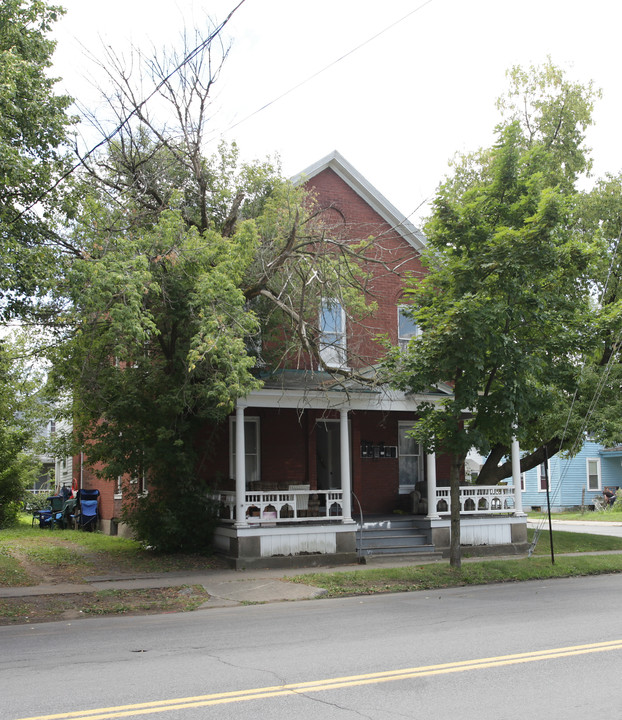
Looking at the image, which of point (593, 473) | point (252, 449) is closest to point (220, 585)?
point (252, 449)

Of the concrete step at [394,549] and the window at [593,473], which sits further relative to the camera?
the window at [593,473]

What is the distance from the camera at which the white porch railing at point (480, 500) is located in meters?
18.0

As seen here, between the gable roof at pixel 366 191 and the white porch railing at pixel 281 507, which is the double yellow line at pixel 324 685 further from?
the gable roof at pixel 366 191

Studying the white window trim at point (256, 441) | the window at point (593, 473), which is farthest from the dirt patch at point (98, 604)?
the window at point (593, 473)

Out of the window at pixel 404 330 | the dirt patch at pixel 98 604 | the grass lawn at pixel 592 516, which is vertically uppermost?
the window at pixel 404 330

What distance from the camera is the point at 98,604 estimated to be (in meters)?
11.4

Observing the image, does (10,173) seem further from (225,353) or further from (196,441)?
(196,441)

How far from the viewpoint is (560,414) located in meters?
17.7

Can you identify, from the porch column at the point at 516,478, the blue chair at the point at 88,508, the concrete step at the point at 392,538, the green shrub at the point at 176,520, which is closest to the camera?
the green shrub at the point at 176,520

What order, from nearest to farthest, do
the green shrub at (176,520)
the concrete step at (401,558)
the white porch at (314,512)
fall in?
the white porch at (314,512) < the green shrub at (176,520) < the concrete step at (401,558)

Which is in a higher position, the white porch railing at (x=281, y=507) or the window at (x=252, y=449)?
the window at (x=252, y=449)

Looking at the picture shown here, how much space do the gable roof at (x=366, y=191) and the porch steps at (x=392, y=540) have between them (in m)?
7.85

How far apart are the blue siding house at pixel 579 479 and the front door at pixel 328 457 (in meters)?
22.4

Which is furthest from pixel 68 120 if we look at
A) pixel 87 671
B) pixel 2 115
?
pixel 87 671
